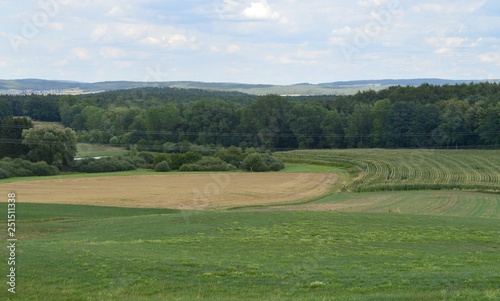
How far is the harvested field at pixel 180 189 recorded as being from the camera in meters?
48.3

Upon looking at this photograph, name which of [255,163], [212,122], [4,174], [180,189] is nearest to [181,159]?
[255,163]

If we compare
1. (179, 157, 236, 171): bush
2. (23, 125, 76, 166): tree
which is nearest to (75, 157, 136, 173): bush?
(23, 125, 76, 166): tree

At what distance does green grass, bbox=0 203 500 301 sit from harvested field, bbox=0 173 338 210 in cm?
1162

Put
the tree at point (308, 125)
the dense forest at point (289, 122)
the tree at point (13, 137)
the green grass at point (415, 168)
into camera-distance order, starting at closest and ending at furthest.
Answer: the green grass at point (415, 168) < the tree at point (13, 137) < the dense forest at point (289, 122) < the tree at point (308, 125)

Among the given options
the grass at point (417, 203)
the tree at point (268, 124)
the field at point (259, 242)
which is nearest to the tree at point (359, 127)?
the tree at point (268, 124)

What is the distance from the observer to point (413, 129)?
100 m

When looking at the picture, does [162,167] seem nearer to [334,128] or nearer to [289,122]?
[289,122]

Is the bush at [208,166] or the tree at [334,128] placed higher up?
the tree at [334,128]

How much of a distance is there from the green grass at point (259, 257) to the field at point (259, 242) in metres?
0.05

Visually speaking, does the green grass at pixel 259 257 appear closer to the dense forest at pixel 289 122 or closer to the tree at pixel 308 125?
the dense forest at pixel 289 122

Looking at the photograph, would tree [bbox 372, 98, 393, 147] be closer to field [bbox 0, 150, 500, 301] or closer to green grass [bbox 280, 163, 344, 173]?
green grass [bbox 280, 163, 344, 173]

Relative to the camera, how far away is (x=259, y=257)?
22.7 meters

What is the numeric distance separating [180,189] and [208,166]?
2307 cm

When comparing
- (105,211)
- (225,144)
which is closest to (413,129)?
(225,144)
